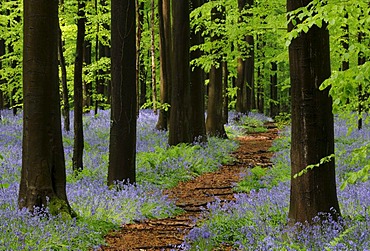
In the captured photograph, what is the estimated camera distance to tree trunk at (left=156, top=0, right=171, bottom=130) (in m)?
17.9

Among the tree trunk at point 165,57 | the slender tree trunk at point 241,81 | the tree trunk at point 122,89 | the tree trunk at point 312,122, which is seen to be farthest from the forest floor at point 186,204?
the slender tree trunk at point 241,81

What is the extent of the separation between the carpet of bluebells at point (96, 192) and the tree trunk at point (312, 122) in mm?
3037

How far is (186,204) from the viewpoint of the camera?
9.14 m

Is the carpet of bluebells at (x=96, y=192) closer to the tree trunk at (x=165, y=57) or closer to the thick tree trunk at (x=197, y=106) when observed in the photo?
the thick tree trunk at (x=197, y=106)

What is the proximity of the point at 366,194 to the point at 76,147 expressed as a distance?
6738 mm

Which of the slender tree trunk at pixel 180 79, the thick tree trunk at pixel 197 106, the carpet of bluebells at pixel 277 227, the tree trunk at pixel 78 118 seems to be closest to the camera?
the carpet of bluebells at pixel 277 227

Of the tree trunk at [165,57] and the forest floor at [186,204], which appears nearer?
the forest floor at [186,204]

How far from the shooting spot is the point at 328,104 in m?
5.56

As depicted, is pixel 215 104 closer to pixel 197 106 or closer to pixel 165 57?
pixel 197 106

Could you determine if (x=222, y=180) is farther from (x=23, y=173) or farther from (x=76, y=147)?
(x=23, y=173)

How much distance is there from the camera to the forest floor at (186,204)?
21.5 feet

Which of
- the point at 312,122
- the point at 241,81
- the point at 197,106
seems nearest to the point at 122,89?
the point at 312,122

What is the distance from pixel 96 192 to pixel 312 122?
4.61m

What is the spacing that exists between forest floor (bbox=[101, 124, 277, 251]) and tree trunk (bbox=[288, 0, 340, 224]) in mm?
1356
